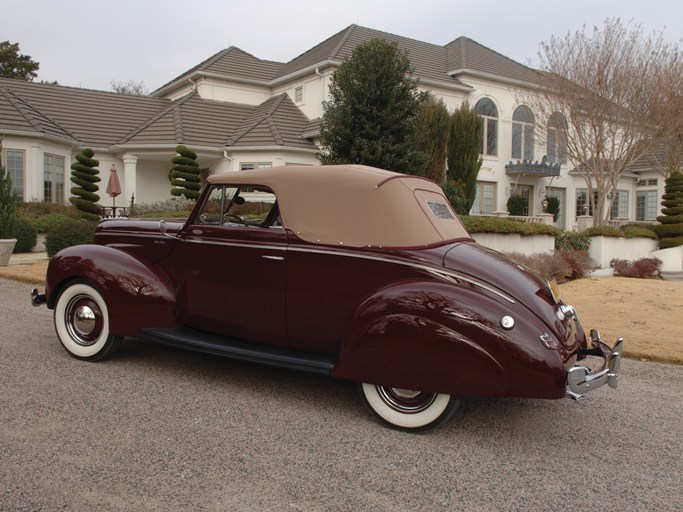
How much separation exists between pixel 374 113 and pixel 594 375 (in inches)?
552

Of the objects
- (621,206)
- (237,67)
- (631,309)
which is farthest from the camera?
(621,206)

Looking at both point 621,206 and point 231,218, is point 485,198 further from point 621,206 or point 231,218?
point 231,218

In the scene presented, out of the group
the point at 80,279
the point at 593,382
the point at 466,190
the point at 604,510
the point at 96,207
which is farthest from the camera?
the point at 466,190

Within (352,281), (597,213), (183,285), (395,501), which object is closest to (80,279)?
(183,285)

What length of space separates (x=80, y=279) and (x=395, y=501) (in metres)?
3.71

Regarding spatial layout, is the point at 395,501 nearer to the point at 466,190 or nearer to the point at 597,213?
the point at 466,190

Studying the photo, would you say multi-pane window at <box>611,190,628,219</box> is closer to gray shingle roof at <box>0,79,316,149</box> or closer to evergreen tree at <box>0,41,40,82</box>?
gray shingle roof at <box>0,79,316,149</box>

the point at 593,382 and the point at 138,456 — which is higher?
the point at 593,382

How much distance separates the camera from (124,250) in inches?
203

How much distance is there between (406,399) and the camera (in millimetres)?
3746

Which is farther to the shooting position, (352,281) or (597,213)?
(597,213)

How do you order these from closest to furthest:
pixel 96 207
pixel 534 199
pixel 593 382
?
pixel 593 382 → pixel 96 207 → pixel 534 199

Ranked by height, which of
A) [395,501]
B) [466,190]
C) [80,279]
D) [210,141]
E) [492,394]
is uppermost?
[210,141]

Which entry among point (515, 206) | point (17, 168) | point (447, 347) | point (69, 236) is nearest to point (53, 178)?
point (17, 168)
